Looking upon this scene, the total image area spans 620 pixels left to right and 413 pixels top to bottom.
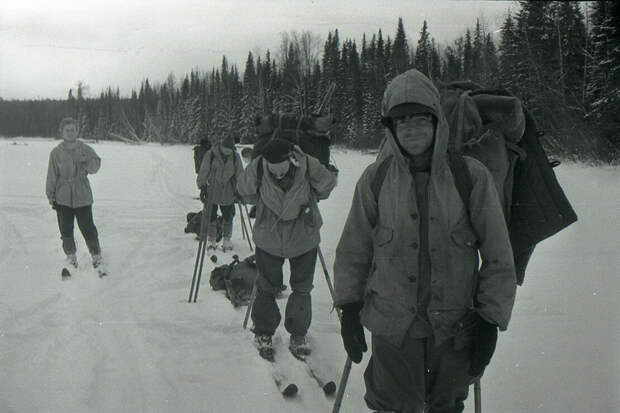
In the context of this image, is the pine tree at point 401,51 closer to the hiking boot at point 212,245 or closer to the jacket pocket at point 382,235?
the jacket pocket at point 382,235

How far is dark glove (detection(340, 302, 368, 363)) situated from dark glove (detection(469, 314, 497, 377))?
1.66ft

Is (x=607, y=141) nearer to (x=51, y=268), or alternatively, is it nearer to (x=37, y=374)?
(x=37, y=374)

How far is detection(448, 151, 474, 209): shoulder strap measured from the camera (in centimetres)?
→ 189

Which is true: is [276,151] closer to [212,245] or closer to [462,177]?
[462,177]

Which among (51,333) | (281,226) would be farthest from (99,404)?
(281,226)

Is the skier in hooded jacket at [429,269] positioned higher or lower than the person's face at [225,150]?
lower

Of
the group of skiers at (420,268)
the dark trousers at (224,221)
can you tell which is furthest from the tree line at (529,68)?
the dark trousers at (224,221)

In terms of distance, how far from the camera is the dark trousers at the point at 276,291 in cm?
359

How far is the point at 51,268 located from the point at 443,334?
19.7ft

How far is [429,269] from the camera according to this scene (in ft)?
6.30

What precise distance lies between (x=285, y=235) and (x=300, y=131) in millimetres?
1389

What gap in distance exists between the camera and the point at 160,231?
29.3 feet

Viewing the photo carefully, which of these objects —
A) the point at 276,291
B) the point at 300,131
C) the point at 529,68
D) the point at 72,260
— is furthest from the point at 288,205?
the point at 72,260

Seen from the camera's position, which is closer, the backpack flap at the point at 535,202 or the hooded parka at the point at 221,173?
the backpack flap at the point at 535,202
